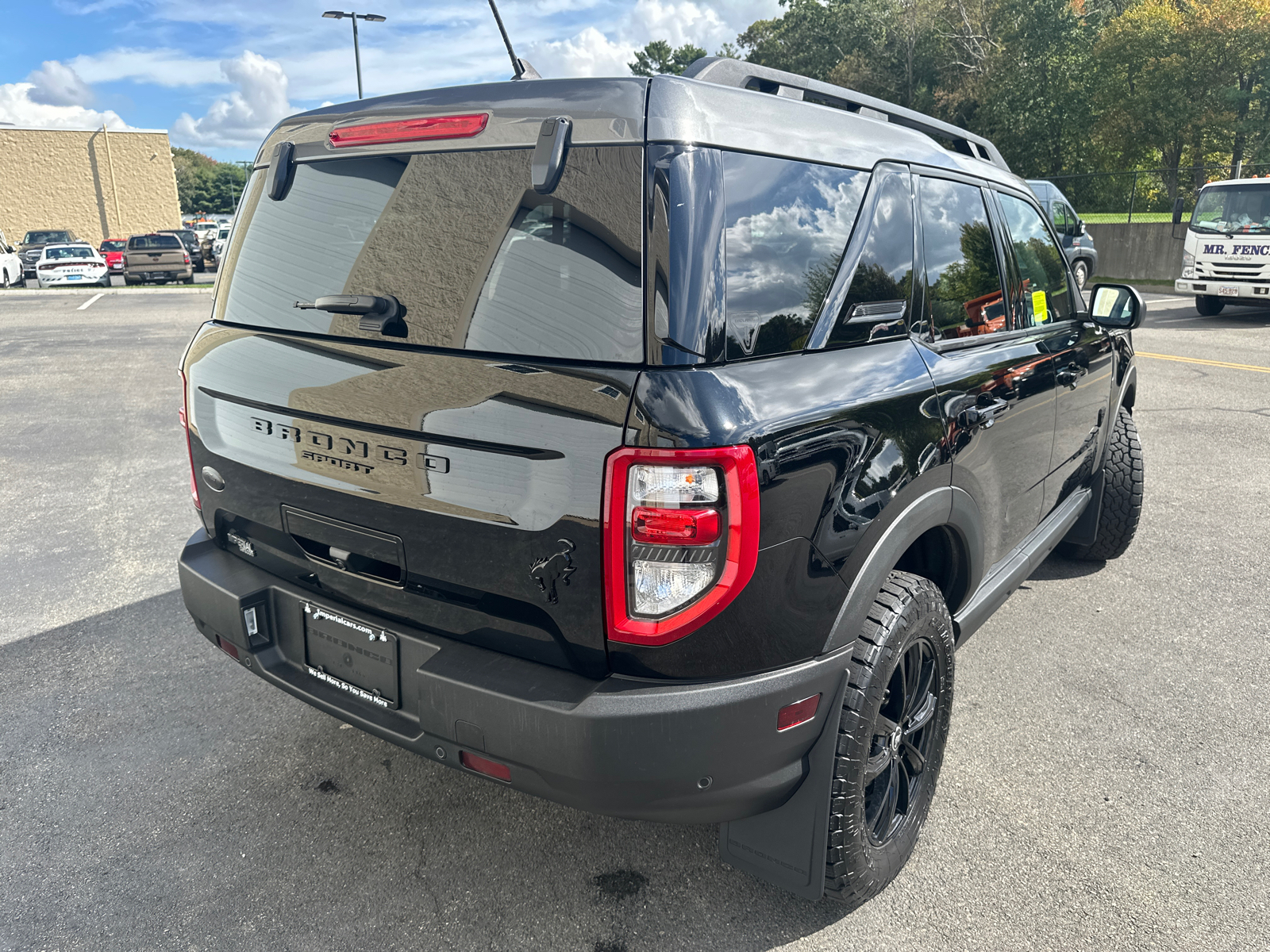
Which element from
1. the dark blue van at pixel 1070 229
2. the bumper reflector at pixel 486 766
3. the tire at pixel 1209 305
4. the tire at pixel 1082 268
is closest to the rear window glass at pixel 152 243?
the dark blue van at pixel 1070 229

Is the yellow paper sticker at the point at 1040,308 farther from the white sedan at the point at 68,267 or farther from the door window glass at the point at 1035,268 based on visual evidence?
the white sedan at the point at 68,267

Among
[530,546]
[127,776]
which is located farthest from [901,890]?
[127,776]

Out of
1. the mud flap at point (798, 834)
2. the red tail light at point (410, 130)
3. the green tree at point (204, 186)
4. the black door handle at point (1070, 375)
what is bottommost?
the mud flap at point (798, 834)

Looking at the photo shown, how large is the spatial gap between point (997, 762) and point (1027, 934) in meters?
0.78

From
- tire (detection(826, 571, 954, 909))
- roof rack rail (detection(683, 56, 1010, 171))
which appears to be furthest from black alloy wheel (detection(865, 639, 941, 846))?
roof rack rail (detection(683, 56, 1010, 171))

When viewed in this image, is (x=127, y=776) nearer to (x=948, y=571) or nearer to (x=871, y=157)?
(x=948, y=571)

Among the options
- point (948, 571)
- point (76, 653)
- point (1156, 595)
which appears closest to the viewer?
point (948, 571)

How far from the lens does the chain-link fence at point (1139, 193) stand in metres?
A: 23.4

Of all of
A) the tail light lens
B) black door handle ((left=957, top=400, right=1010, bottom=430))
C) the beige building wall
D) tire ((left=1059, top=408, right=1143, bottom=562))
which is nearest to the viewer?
the tail light lens

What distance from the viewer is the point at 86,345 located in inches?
508

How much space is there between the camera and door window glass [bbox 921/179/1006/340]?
8.48 ft

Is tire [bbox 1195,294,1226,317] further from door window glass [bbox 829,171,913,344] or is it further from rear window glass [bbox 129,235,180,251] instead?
rear window glass [bbox 129,235,180,251]

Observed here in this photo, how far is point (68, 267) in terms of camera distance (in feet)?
86.7

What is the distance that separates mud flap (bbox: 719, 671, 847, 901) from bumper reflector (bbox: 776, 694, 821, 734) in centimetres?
7
